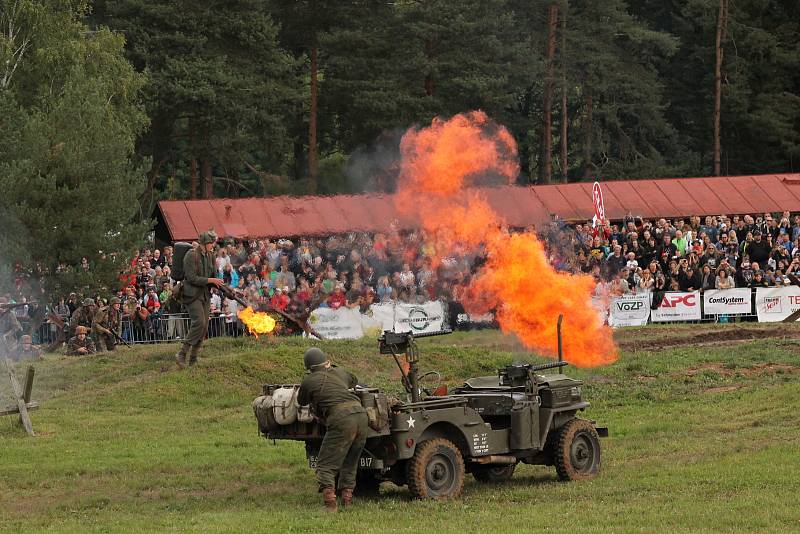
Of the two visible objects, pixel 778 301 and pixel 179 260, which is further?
pixel 778 301

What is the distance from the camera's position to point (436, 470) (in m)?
18.3

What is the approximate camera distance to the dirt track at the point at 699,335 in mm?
33969

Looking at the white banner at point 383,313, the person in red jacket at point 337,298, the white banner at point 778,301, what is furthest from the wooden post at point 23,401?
the white banner at point 778,301

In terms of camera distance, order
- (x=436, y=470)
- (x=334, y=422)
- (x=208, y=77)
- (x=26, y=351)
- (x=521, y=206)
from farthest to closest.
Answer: (x=208, y=77) → (x=521, y=206) → (x=26, y=351) → (x=436, y=470) → (x=334, y=422)

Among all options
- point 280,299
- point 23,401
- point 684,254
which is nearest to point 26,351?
point 280,299

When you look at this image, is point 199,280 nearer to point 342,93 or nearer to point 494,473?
point 494,473

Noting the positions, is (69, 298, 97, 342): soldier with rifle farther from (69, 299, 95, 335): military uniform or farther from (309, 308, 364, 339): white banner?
(309, 308, 364, 339): white banner

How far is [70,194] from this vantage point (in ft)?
133

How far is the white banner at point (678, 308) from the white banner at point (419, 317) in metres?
6.21

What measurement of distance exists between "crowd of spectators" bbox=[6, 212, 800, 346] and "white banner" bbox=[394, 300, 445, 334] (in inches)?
8.6

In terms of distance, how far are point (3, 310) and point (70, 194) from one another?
13.3 metres

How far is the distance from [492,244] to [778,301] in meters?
16.1

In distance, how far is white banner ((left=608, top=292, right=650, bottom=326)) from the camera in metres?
38.6

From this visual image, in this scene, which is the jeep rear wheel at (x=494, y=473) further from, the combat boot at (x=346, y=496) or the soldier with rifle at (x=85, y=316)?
the soldier with rifle at (x=85, y=316)
